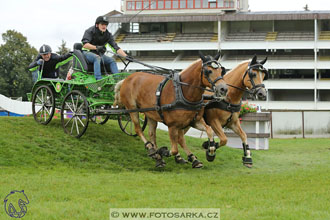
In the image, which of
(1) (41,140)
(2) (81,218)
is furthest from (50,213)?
(1) (41,140)

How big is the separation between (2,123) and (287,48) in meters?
48.5

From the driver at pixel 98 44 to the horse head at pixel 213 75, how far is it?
3.36 meters

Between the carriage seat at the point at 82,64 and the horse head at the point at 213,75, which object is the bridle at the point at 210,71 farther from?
the carriage seat at the point at 82,64

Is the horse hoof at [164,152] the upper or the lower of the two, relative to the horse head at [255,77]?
lower

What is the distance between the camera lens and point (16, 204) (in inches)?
310

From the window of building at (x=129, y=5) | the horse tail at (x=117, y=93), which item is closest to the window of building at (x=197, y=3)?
the window of building at (x=129, y=5)

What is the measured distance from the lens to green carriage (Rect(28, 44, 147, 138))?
13.4m

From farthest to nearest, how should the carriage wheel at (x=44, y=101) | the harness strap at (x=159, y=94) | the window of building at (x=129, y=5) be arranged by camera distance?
the window of building at (x=129, y=5)
the carriage wheel at (x=44, y=101)
the harness strap at (x=159, y=94)

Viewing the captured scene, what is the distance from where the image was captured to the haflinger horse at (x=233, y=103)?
1194cm

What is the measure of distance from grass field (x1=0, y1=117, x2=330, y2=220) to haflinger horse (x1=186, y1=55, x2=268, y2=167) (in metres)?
0.73

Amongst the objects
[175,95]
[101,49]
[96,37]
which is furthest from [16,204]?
[96,37]

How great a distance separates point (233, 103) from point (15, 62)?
212 feet

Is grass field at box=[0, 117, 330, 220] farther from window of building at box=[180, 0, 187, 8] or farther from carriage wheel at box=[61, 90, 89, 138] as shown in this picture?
window of building at box=[180, 0, 187, 8]

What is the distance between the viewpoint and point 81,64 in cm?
1395
